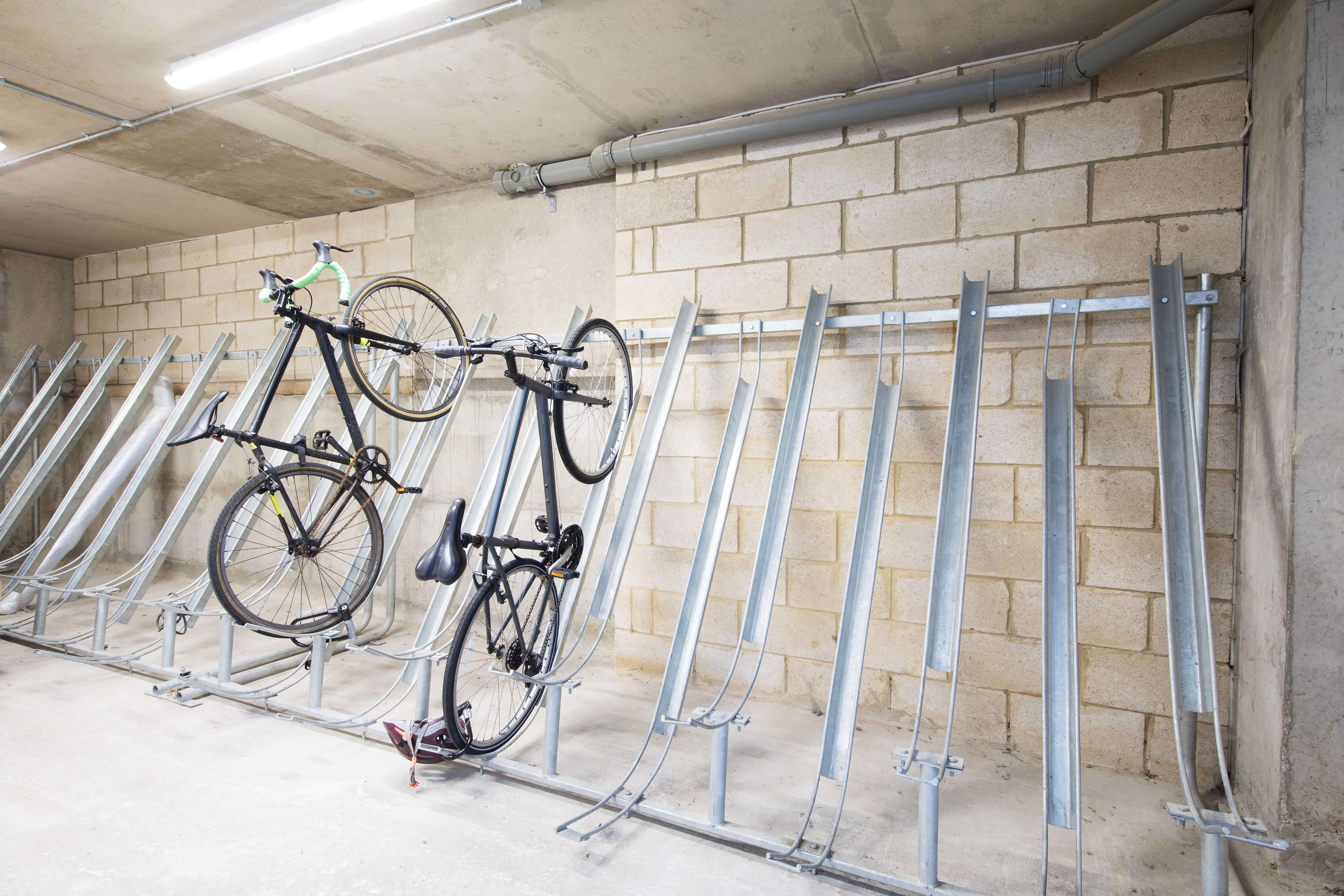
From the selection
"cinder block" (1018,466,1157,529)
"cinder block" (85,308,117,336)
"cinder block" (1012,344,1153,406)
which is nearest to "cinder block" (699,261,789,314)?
"cinder block" (1012,344,1153,406)

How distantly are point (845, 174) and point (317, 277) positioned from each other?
2.09 m

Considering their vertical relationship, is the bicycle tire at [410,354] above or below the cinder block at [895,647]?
above

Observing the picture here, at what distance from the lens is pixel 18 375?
4723 millimetres

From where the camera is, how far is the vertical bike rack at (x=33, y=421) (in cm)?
444

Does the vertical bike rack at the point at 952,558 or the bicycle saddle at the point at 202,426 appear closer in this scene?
the vertical bike rack at the point at 952,558

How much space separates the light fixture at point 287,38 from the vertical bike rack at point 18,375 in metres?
3.58

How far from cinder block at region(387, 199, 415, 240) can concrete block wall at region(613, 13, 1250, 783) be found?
161 centimetres

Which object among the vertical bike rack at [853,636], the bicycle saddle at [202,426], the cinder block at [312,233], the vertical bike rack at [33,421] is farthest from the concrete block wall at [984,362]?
the vertical bike rack at [33,421]

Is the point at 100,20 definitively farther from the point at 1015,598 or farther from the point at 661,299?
the point at 1015,598

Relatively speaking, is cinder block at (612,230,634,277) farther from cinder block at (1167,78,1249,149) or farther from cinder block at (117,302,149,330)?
cinder block at (117,302,149,330)

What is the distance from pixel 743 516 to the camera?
2.91m

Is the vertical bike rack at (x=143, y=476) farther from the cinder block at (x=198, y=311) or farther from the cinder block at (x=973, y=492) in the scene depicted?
the cinder block at (x=973, y=492)

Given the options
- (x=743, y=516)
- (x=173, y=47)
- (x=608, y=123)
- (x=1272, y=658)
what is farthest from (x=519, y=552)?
(x=1272, y=658)

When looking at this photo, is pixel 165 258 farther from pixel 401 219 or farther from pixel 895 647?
pixel 895 647
